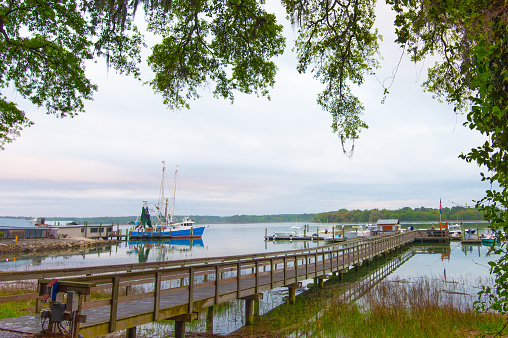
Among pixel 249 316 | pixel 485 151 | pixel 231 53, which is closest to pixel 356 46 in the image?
pixel 231 53

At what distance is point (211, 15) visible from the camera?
1026 cm

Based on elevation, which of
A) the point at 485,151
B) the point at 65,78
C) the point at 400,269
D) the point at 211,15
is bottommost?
the point at 400,269

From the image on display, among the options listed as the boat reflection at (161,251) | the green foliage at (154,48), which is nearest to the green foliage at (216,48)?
the green foliage at (154,48)

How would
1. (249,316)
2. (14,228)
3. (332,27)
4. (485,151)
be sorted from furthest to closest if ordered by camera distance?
(14,228) < (249,316) < (332,27) < (485,151)

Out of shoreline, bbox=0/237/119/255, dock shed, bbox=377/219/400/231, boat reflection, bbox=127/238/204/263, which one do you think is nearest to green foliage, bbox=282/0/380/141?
boat reflection, bbox=127/238/204/263

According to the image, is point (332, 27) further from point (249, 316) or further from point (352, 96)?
point (249, 316)

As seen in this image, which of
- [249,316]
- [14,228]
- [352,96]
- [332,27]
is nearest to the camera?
[332,27]

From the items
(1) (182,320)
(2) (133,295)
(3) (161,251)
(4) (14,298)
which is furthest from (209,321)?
(3) (161,251)

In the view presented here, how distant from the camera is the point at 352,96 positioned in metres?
11.0

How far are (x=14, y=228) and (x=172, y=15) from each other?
58016mm

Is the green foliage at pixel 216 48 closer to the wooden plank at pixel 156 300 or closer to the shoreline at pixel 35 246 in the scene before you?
the wooden plank at pixel 156 300

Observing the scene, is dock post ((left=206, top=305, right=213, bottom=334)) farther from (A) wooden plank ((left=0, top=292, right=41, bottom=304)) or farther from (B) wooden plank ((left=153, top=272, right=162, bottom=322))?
(A) wooden plank ((left=0, top=292, right=41, bottom=304))

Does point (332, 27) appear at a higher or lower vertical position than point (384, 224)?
higher

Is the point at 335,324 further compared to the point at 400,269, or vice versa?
the point at 400,269
